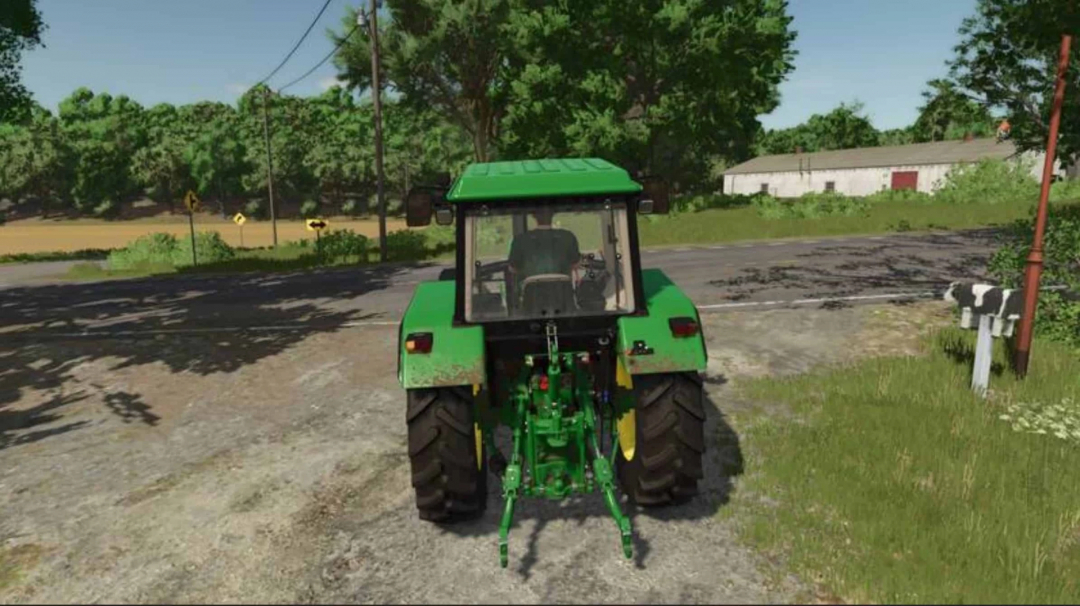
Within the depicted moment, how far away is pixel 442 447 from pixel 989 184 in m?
43.3

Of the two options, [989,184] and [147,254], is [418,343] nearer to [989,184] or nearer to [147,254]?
[147,254]

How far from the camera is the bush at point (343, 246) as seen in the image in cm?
2165

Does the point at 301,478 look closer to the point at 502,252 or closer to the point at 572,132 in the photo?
the point at 502,252

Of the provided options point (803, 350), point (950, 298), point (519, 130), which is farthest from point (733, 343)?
point (519, 130)

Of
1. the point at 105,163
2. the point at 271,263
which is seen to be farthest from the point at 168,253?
the point at 105,163

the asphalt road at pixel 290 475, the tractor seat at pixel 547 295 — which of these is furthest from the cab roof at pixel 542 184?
the asphalt road at pixel 290 475

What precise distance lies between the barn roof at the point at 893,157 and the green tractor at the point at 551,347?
4706 cm

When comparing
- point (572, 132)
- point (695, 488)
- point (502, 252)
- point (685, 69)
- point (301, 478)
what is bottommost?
point (301, 478)

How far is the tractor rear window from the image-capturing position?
429 centimetres

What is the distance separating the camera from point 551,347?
4.19 m

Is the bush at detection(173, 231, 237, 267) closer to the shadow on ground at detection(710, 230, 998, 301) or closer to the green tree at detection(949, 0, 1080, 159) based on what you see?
the shadow on ground at detection(710, 230, 998, 301)

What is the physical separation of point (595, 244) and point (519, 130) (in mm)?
27762

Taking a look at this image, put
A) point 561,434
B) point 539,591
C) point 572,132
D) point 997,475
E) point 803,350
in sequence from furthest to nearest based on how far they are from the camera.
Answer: point 572,132 → point 803,350 → point 997,475 → point 561,434 → point 539,591

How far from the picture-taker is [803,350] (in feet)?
29.1
